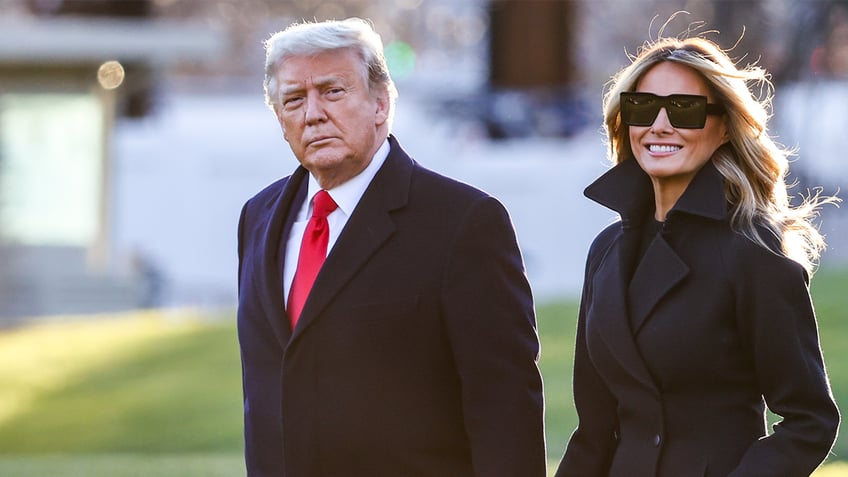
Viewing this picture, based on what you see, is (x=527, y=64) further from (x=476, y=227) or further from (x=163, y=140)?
(x=476, y=227)

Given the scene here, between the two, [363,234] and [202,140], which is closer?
[363,234]

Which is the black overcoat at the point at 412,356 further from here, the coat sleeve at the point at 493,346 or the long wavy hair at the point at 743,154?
the long wavy hair at the point at 743,154

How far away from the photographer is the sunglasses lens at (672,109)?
3.85m

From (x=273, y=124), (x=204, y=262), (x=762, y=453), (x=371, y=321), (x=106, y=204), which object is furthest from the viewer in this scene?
(x=273, y=124)

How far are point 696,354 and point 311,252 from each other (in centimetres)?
106

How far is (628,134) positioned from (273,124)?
3173cm

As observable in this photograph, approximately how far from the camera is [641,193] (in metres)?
4.05

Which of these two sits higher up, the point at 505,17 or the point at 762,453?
the point at 505,17

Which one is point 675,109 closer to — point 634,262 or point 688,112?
point 688,112

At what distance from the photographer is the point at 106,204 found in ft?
74.4

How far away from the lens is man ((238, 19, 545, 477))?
388 centimetres

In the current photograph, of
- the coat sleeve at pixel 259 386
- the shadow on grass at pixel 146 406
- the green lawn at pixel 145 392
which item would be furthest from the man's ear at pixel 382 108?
the shadow on grass at pixel 146 406

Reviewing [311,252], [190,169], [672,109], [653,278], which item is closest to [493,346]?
[653,278]

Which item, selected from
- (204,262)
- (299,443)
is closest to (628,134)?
(299,443)
